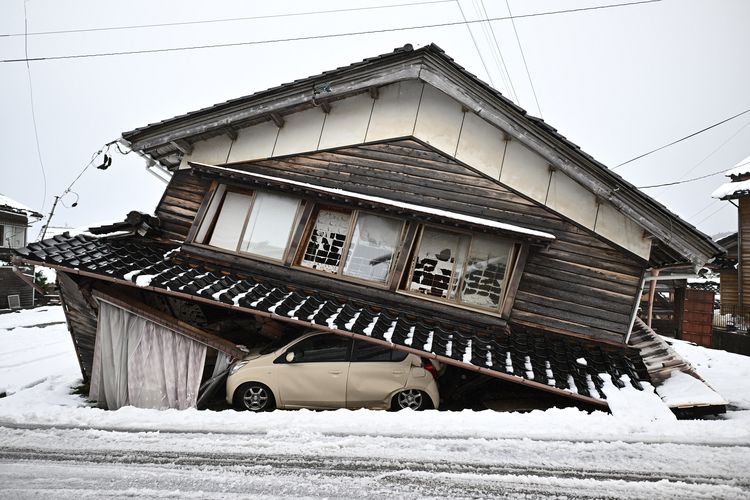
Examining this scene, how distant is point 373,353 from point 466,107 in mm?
5361

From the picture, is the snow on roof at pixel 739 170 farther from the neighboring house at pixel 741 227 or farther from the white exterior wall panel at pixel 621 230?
the white exterior wall panel at pixel 621 230

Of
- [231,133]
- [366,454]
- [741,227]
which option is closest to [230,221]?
[231,133]

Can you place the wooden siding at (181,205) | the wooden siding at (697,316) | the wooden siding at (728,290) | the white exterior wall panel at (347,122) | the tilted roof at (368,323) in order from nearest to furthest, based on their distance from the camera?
the tilted roof at (368,323)
the white exterior wall panel at (347,122)
the wooden siding at (181,205)
the wooden siding at (697,316)
the wooden siding at (728,290)

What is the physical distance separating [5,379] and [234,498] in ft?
28.0

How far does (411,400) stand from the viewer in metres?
7.30

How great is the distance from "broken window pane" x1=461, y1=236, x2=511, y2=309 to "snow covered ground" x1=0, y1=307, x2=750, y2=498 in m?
2.49

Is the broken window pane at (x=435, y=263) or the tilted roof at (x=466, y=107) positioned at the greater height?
the tilted roof at (x=466, y=107)

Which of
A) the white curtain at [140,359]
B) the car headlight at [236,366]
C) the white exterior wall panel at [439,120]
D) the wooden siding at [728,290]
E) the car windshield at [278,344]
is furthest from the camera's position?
the wooden siding at [728,290]

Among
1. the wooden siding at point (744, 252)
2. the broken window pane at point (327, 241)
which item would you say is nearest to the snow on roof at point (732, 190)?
the wooden siding at point (744, 252)

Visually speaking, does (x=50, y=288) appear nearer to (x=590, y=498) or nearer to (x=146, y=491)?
(x=146, y=491)

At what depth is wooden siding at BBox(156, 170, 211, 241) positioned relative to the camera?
9.62m

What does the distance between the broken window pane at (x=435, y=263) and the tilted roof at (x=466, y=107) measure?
8.16ft

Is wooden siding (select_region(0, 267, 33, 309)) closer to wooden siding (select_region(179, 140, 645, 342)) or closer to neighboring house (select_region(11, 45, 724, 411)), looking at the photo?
neighboring house (select_region(11, 45, 724, 411))

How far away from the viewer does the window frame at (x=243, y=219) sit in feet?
29.6
